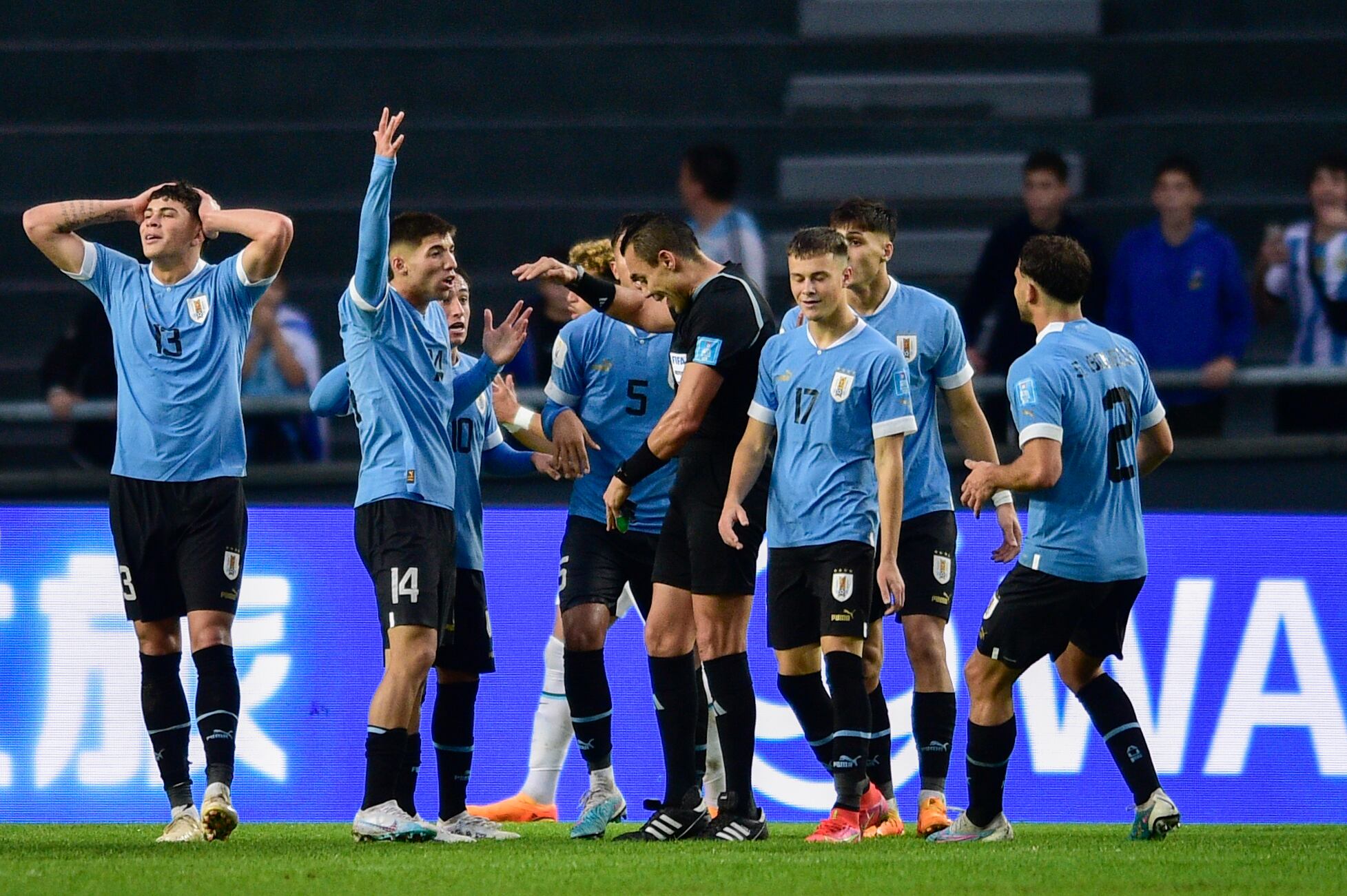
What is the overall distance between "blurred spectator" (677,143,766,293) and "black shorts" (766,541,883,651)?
4250 mm

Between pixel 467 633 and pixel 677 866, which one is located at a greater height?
pixel 467 633

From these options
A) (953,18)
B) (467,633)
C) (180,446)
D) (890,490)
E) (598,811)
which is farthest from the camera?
(953,18)

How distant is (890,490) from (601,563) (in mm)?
1382

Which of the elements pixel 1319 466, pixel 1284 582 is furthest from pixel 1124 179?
pixel 1284 582

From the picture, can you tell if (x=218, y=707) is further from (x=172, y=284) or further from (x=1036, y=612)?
(x=1036, y=612)

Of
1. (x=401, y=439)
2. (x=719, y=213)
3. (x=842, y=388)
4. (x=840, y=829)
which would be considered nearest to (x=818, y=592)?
(x=842, y=388)

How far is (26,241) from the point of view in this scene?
1349 centimetres

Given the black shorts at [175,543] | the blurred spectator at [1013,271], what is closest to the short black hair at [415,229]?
the black shorts at [175,543]

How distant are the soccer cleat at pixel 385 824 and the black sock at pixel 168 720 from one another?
680mm

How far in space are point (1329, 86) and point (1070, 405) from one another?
8.31 metres

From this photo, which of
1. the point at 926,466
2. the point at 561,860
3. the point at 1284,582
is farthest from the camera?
the point at 1284,582

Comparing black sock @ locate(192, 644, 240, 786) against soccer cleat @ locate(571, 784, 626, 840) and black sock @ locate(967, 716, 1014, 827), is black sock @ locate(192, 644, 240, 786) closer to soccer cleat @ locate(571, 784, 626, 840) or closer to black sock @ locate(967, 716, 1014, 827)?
soccer cleat @ locate(571, 784, 626, 840)

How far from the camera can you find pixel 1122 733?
6578 mm

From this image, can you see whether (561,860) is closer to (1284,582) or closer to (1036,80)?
(1284,582)
